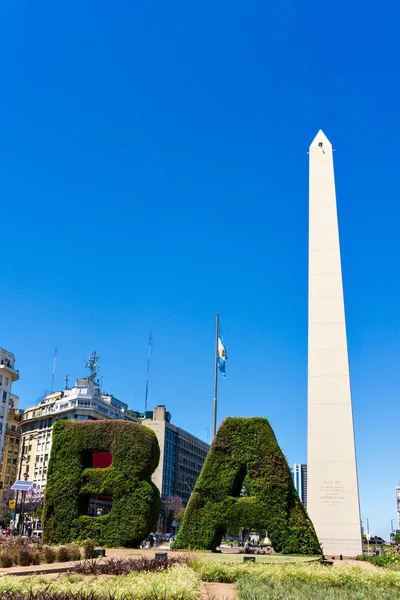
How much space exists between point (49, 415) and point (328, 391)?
7218cm

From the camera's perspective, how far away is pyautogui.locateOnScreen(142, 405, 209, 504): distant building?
10819cm

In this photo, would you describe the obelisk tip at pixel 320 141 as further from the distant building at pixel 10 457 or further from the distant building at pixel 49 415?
the distant building at pixel 10 457

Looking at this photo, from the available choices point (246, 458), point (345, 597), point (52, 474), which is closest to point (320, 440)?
point (246, 458)

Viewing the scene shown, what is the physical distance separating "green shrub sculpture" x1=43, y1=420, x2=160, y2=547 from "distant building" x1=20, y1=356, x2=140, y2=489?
2644 inches

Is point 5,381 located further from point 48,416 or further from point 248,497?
point 248,497

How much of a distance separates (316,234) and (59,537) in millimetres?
21688

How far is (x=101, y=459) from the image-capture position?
2614 centimetres

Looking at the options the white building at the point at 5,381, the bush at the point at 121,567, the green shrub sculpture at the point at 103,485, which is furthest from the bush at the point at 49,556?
the white building at the point at 5,381

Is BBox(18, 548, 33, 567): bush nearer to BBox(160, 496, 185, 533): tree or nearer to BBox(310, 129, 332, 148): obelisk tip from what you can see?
BBox(310, 129, 332, 148): obelisk tip

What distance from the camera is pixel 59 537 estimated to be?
23.7m

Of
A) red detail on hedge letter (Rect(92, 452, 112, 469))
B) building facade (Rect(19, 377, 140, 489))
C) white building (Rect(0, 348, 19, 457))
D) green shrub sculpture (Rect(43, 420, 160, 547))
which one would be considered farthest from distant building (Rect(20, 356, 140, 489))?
green shrub sculpture (Rect(43, 420, 160, 547))

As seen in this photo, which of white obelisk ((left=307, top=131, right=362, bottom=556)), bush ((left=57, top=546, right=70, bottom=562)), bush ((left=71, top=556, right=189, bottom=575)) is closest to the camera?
bush ((left=71, top=556, right=189, bottom=575))

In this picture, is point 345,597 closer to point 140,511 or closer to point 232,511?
point 232,511

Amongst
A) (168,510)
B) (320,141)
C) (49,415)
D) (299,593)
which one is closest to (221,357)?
(320,141)
